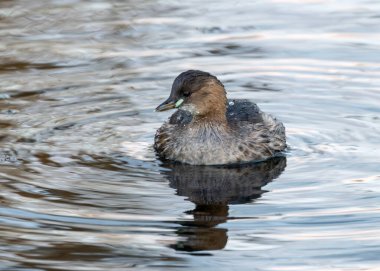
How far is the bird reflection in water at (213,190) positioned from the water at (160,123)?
0.02 m

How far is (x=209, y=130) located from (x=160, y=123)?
134cm

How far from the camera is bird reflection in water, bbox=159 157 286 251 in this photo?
27.3ft

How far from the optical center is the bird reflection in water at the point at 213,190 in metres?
8.34

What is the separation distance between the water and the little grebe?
0.19 meters

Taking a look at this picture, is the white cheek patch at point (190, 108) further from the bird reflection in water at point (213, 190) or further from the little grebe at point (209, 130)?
the bird reflection in water at point (213, 190)

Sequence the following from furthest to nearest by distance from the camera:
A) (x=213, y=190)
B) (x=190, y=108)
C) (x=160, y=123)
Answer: (x=160, y=123), (x=190, y=108), (x=213, y=190)

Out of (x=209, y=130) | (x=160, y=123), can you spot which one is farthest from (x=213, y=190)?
(x=160, y=123)

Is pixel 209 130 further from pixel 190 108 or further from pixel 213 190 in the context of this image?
pixel 213 190

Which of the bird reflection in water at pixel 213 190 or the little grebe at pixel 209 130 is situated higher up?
the little grebe at pixel 209 130

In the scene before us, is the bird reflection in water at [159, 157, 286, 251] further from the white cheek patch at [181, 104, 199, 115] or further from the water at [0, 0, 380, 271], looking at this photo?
the white cheek patch at [181, 104, 199, 115]

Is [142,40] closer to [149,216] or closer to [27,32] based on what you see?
[27,32]

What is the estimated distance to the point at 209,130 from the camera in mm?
10930

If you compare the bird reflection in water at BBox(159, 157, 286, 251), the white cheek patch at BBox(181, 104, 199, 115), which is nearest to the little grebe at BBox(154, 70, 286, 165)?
the white cheek patch at BBox(181, 104, 199, 115)

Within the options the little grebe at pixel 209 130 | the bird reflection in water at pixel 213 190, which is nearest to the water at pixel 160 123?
the bird reflection in water at pixel 213 190
